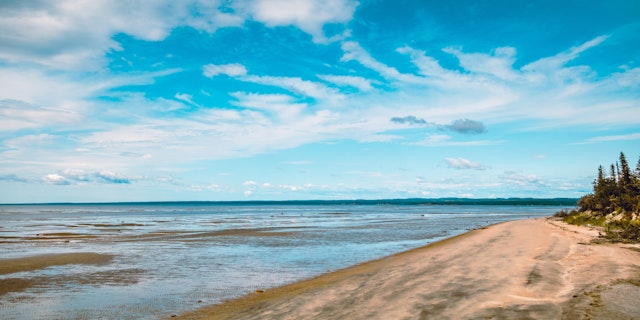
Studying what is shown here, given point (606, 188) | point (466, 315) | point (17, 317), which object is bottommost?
point (17, 317)

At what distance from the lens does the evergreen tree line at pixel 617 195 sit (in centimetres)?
3022

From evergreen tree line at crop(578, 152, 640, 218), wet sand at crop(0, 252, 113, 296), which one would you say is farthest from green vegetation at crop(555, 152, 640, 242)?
wet sand at crop(0, 252, 113, 296)

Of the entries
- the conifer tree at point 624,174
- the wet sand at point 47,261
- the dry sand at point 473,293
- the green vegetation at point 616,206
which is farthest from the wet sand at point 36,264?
the conifer tree at point 624,174

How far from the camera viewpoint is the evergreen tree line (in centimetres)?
3022

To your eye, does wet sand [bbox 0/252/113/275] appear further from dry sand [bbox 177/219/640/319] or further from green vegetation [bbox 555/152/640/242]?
green vegetation [bbox 555/152/640/242]

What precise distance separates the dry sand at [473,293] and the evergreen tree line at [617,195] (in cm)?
1600

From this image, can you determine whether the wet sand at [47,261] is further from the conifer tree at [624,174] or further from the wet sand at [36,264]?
the conifer tree at [624,174]

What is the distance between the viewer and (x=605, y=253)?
1689cm

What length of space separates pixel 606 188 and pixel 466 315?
37665 millimetres

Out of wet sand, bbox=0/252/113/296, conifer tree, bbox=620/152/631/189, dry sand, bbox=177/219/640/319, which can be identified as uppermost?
conifer tree, bbox=620/152/631/189

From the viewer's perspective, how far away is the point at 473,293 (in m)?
10.6

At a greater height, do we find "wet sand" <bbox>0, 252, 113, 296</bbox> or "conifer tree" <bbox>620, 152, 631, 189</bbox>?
"conifer tree" <bbox>620, 152, 631, 189</bbox>

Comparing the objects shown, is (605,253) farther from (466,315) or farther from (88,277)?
(88,277)

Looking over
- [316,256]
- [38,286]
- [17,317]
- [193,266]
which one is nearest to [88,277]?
[38,286]
